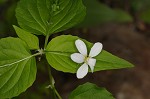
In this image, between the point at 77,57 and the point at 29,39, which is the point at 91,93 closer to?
the point at 77,57

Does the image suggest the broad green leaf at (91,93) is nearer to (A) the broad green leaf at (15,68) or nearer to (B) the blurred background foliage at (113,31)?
(A) the broad green leaf at (15,68)

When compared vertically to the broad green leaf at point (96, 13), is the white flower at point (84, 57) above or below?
above

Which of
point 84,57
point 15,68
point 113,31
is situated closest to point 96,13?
point 113,31

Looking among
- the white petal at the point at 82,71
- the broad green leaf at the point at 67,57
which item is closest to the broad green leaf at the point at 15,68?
the broad green leaf at the point at 67,57

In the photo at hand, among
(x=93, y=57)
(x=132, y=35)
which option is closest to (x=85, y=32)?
(x=132, y=35)

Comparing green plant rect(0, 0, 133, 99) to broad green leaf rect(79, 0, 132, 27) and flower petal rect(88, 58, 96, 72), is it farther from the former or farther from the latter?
broad green leaf rect(79, 0, 132, 27)

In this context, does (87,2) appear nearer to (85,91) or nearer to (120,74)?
(120,74)
